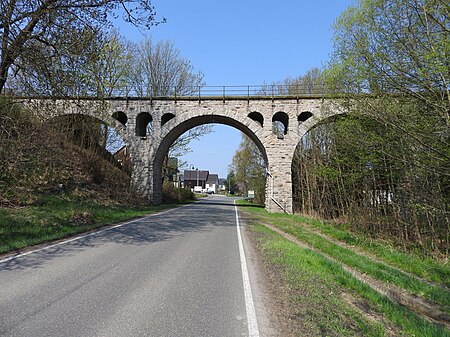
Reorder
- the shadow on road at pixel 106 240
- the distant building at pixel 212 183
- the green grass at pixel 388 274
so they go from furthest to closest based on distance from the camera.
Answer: the distant building at pixel 212 183 < the shadow on road at pixel 106 240 < the green grass at pixel 388 274

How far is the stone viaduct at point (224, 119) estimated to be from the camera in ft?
82.1

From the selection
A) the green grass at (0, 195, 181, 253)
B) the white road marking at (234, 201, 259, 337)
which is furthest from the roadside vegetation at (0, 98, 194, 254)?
the white road marking at (234, 201, 259, 337)

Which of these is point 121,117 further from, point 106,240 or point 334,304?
point 334,304

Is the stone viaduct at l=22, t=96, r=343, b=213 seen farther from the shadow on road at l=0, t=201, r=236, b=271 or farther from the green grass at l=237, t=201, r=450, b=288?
the shadow on road at l=0, t=201, r=236, b=271

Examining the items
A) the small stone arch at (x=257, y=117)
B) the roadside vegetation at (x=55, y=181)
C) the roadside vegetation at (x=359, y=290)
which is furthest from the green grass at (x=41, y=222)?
the small stone arch at (x=257, y=117)

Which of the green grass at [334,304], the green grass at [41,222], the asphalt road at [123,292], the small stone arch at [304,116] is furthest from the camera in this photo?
the small stone arch at [304,116]

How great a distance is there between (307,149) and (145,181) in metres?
12.0

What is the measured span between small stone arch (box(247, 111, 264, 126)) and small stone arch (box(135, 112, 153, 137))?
8.02 meters

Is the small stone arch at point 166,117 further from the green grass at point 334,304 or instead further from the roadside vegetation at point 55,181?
the green grass at point 334,304

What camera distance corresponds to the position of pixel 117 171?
26328 mm

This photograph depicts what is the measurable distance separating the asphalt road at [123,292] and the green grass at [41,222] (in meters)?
1.07

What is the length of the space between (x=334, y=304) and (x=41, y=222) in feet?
31.3

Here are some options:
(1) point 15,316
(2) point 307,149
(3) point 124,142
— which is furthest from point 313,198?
(1) point 15,316

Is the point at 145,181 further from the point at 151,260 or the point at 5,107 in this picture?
the point at 151,260
